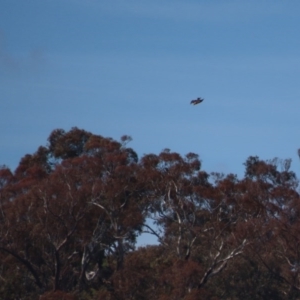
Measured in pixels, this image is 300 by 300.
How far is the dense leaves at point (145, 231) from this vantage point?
125 ft

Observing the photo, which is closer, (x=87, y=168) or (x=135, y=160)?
(x=87, y=168)

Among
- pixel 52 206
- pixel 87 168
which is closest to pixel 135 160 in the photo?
pixel 87 168

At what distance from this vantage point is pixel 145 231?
4116 centimetres

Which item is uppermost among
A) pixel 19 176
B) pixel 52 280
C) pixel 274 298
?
pixel 19 176

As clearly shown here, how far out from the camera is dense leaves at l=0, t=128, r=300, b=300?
38.0 m

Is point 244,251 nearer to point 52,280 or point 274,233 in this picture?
point 274,233

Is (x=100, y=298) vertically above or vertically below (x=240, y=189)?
below

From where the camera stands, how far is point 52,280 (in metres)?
39.9

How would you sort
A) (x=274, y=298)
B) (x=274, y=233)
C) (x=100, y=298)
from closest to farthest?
(x=100, y=298) → (x=274, y=233) → (x=274, y=298)

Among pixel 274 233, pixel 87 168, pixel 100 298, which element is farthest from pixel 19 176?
pixel 274 233

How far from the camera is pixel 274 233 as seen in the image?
38.9m

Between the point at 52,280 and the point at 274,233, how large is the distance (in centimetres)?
1050

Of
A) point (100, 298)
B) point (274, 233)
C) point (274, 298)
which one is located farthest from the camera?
point (274, 298)

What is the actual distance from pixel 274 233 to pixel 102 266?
907cm
